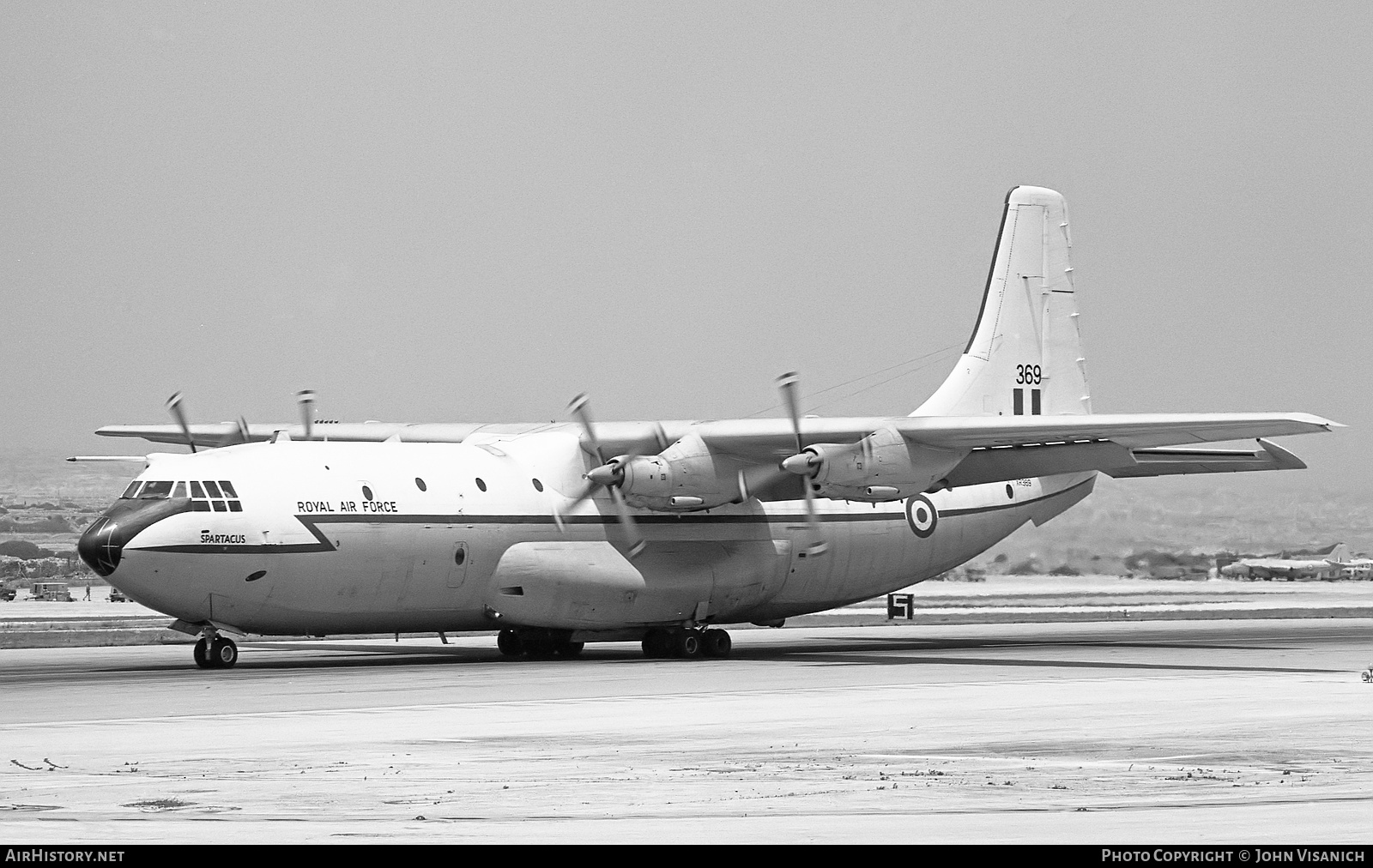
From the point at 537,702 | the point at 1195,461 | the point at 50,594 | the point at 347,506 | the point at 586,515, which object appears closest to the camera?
the point at 537,702

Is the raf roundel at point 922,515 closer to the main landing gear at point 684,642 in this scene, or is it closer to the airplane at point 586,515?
the airplane at point 586,515

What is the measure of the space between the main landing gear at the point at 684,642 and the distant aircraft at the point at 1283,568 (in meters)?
59.6

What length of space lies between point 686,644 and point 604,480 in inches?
166

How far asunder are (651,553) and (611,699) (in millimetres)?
9614

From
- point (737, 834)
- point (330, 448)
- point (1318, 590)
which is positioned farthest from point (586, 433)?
point (1318, 590)

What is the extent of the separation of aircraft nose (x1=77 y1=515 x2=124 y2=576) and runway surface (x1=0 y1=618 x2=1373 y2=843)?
1725mm

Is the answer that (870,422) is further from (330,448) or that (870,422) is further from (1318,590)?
(1318,590)

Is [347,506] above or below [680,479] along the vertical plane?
below

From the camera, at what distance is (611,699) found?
2269cm

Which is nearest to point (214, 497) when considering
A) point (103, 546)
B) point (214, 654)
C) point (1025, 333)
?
point (103, 546)

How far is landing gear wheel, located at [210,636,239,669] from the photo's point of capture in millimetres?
28531

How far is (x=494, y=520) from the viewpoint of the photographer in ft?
100

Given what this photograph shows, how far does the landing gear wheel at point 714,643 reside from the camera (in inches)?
1314

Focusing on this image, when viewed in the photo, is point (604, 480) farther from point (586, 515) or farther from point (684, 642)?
point (684, 642)
